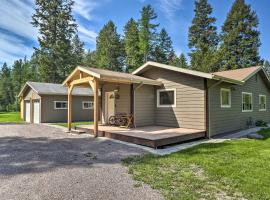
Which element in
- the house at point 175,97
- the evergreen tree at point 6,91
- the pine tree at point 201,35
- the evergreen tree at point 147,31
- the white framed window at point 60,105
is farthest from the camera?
the evergreen tree at point 6,91

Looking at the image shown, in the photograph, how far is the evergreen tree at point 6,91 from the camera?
4281 cm

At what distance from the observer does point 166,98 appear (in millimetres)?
10078

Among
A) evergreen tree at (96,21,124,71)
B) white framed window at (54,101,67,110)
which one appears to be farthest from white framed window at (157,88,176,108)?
evergreen tree at (96,21,124,71)

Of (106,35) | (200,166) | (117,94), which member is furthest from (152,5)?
(200,166)

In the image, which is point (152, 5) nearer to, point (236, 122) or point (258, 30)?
point (258, 30)

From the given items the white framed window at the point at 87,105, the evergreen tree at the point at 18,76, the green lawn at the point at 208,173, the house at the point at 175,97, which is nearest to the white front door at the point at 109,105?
the house at the point at 175,97

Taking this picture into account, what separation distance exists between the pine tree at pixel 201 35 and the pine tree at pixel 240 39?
149 centimetres

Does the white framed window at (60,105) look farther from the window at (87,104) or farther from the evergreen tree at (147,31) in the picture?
the evergreen tree at (147,31)

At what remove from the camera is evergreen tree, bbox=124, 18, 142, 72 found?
28234mm

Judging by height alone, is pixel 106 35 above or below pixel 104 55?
above

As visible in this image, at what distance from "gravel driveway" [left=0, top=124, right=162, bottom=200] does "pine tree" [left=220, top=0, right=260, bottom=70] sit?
2414 cm

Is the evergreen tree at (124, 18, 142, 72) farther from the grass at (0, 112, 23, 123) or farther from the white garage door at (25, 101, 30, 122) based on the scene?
the grass at (0, 112, 23, 123)

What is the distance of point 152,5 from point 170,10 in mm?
14385

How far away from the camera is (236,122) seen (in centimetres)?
1048
